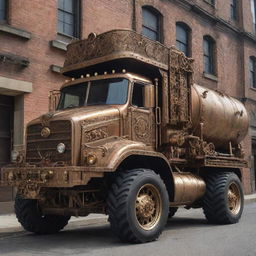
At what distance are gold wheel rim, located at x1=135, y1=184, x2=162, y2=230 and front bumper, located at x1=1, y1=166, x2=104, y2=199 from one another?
978 millimetres

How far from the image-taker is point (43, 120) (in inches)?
352

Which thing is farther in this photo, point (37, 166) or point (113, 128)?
point (113, 128)

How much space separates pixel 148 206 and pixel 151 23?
42.8ft

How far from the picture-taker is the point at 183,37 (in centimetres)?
2248

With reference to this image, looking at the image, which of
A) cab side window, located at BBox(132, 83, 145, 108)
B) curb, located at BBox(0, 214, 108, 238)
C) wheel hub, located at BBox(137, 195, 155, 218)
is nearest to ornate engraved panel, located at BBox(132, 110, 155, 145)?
cab side window, located at BBox(132, 83, 145, 108)

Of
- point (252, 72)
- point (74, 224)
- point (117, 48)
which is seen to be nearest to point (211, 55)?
point (252, 72)

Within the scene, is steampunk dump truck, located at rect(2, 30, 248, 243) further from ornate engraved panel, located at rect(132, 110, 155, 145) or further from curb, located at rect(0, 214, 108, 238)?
curb, located at rect(0, 214, 108, 238)

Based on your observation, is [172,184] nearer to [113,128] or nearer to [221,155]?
[113,128]

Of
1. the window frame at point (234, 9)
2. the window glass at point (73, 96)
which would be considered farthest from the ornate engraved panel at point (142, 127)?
the window frame at point (234, 9)

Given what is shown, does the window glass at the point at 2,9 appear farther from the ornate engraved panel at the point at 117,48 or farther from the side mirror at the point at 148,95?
the side mirror at the point at 148,95

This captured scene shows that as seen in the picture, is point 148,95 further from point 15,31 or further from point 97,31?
point 97,31

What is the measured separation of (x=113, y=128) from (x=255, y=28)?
21830 mm

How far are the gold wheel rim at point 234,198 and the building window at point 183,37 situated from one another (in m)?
11.0

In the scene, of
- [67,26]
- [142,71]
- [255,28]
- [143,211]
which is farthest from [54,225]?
[255,28]
